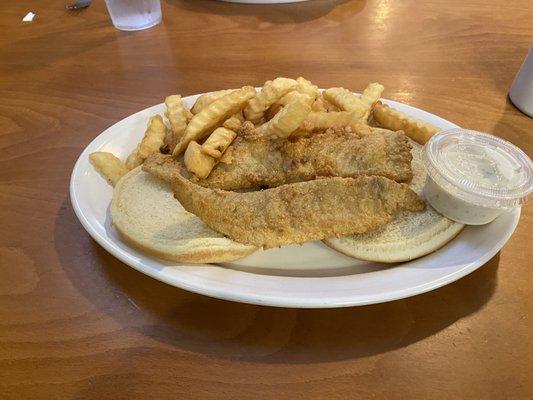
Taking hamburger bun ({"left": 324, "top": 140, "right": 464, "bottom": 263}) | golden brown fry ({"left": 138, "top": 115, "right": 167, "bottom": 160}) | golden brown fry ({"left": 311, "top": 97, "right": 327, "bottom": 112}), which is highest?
golden brown fry ({"left": 138, "top": 115, "right": 167, "bottom": 160})

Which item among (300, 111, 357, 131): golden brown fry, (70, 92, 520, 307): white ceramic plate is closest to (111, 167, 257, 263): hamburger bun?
(70, 92, 520, 307): white ceramic plate

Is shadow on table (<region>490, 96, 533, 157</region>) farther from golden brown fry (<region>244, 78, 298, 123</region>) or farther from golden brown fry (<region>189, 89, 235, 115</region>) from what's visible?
golden brown fry (<region>189, 89, 235, 115</region>)

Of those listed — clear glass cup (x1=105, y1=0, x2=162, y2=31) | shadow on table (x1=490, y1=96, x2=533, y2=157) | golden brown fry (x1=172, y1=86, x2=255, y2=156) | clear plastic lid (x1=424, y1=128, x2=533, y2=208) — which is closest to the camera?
clear plastic lid (x1=424, y1=128, x2=533, y2=208)

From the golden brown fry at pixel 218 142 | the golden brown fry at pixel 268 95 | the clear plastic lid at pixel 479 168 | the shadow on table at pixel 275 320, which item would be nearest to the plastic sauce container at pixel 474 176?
the clear plastic lid at pixel 479 168

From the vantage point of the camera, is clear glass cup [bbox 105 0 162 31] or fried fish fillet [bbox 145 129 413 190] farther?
clear glass cup [bbox 105 0 162 31]

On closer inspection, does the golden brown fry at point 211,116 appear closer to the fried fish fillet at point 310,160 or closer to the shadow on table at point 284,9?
the fried fish fillet at point 310,160
